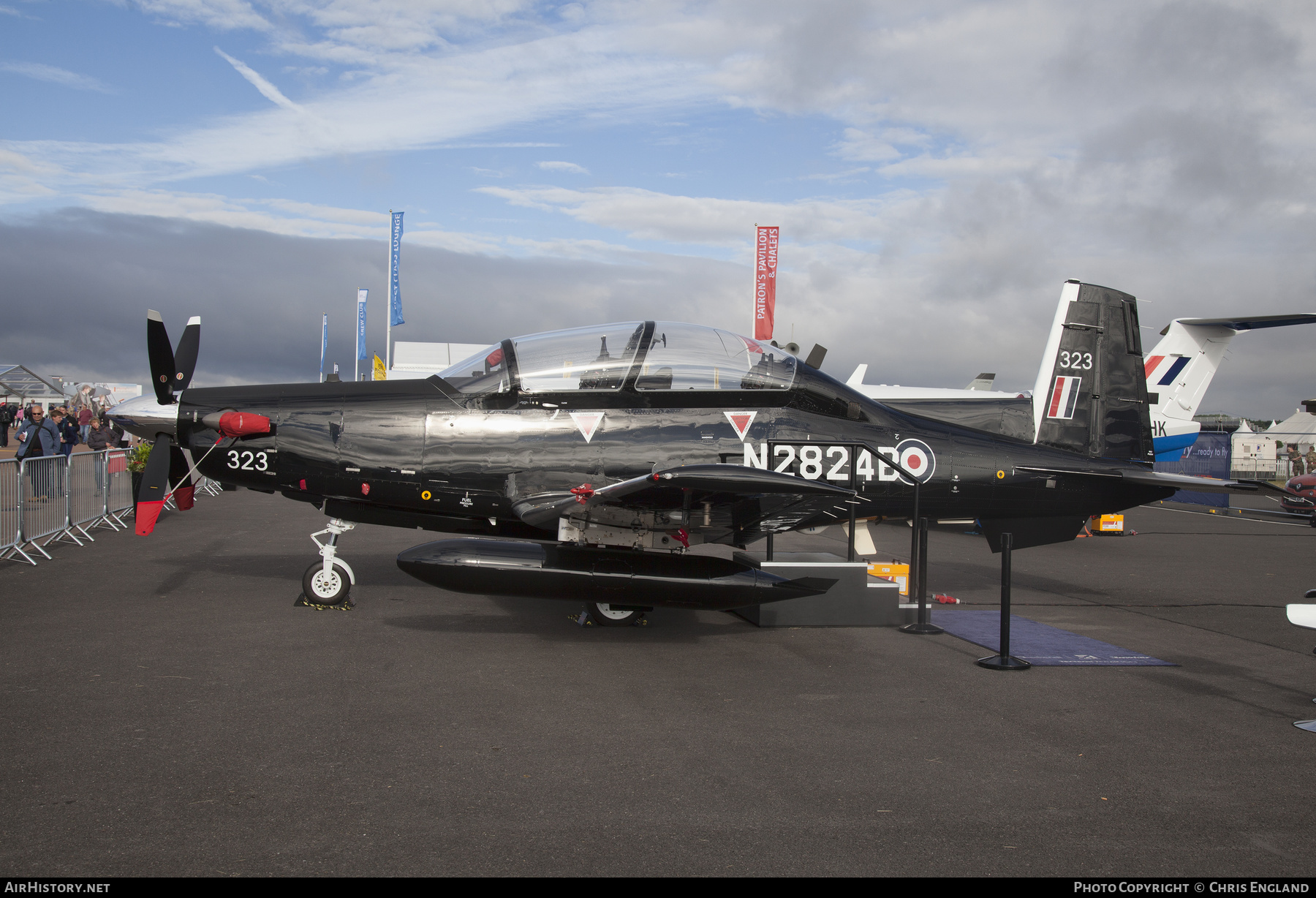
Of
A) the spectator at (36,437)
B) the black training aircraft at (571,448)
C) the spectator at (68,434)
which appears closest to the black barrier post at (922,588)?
the black training aircraft at (571,448)

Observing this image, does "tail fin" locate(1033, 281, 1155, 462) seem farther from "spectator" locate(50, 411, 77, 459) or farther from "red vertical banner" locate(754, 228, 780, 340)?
"spectator" locate(50, 411, 77, 459)

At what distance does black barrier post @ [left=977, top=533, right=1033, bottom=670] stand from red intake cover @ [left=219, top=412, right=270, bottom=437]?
6.04 m

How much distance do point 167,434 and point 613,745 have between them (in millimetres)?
5034

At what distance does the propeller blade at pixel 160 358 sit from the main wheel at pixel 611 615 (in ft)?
13.4

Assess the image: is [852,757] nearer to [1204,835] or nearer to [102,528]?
[1204,835]

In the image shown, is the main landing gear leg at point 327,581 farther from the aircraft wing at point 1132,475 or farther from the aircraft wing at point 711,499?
the aircraft wing at point 1132,475

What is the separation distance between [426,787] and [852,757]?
82.3 inches

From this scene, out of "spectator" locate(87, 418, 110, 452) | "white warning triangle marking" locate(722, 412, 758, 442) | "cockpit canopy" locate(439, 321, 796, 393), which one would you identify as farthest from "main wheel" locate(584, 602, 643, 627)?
"spectator" locate(87, 418, 110, 452)

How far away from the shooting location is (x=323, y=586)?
24.1 feet

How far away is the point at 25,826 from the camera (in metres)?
3.11

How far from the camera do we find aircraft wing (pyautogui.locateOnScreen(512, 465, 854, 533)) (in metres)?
4.89

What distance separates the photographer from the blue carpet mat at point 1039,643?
6180 mm

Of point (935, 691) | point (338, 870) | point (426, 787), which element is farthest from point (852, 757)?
point (338, 870)

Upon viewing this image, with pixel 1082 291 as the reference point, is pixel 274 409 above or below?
below
